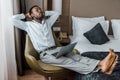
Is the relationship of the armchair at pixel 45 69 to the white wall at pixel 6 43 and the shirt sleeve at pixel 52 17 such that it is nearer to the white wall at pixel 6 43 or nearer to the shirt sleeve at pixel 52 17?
the white wall at pixel 6 43

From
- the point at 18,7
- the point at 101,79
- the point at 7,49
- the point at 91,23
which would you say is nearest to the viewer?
the point at 101,79

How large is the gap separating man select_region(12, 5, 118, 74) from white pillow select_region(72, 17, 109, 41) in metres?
0.59

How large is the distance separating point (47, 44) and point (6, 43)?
1.87 feet

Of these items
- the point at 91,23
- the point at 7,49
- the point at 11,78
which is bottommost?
the point at 11,78

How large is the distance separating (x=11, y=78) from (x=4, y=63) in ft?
1.52

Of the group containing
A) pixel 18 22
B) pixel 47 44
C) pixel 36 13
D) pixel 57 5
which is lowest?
pixel 47 44

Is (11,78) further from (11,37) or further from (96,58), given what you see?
(96,58)

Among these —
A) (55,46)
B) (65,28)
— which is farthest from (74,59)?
(65,28)

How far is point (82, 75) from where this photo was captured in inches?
115

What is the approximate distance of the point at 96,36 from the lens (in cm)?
385

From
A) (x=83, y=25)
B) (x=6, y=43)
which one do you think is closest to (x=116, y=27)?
(x=83, y=25)

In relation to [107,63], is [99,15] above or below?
above

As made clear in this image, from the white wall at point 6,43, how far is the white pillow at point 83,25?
1202 millimetres

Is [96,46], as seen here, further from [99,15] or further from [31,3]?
[31,3]
